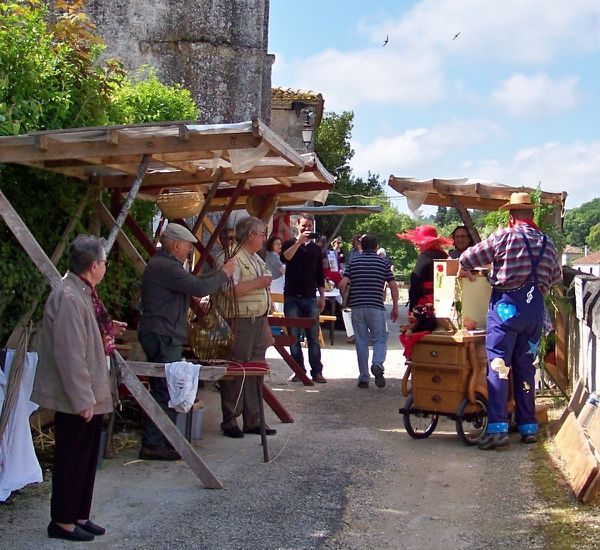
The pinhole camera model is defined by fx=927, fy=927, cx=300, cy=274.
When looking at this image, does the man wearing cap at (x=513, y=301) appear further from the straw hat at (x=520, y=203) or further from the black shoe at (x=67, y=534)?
the black shoe at (x=67, y=534)

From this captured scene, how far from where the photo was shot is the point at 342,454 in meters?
7.42

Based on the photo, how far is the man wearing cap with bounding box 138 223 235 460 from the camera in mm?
6957

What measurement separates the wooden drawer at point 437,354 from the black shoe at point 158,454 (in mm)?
2238

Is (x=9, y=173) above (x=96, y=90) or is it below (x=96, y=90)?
below

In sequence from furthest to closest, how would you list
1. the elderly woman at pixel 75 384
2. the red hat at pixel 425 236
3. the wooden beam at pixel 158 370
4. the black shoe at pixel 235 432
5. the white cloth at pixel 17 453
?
1. the red hat at pixel 425 236
2. the black shoe at pixel 235 432
3. the wooden beam at pixel 158 370
4. the white cloth at pixel 17 453
5. the elderly woman at pixel 75 384

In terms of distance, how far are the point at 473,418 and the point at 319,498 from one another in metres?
2.11

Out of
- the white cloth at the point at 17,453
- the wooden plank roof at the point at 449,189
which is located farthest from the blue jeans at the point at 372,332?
the white cloth at the point at 17,453

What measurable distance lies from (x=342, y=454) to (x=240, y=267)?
176 cm

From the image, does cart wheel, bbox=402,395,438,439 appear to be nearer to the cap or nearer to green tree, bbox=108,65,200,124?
the cap

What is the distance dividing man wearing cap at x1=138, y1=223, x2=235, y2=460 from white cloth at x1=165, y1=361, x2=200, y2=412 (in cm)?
58

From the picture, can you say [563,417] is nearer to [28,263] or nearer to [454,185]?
[454,185]

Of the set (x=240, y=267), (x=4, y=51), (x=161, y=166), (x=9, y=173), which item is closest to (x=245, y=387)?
(x=240, y=267)

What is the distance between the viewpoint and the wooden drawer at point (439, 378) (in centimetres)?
766

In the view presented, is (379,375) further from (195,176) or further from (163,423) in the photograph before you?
(163,423)
